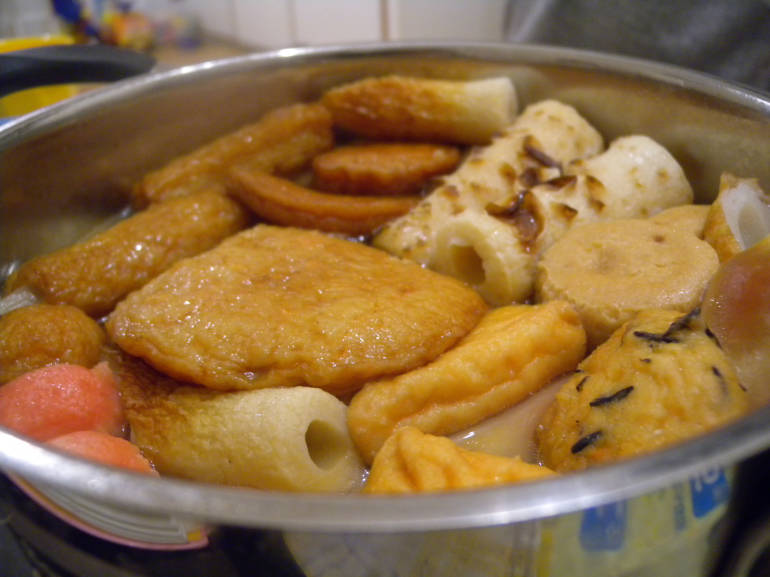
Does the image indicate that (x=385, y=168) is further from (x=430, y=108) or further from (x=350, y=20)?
(x=350, y=20)

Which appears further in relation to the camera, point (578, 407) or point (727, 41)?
point (727, 41)

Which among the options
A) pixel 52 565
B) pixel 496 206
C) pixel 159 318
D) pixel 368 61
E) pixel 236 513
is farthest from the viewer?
pixel 368 61

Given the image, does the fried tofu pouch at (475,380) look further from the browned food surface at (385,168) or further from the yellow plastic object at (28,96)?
the yellow plastic object at (28,96)

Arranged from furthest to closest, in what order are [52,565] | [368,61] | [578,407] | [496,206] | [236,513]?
[368,61]
[496,206]
[578,407]
[52,565]
[236,513]

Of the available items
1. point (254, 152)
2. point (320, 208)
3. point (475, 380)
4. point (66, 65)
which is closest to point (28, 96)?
point (66, 65)

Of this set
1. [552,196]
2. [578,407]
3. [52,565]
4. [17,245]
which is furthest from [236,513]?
[17,245]

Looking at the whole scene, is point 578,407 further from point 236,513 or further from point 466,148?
point 466,148

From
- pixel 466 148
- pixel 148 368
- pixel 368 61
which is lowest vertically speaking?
pixel 148 368

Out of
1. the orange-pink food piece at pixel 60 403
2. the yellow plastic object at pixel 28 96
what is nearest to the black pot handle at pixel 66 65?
the yellow plastic object at pixel 28 96
